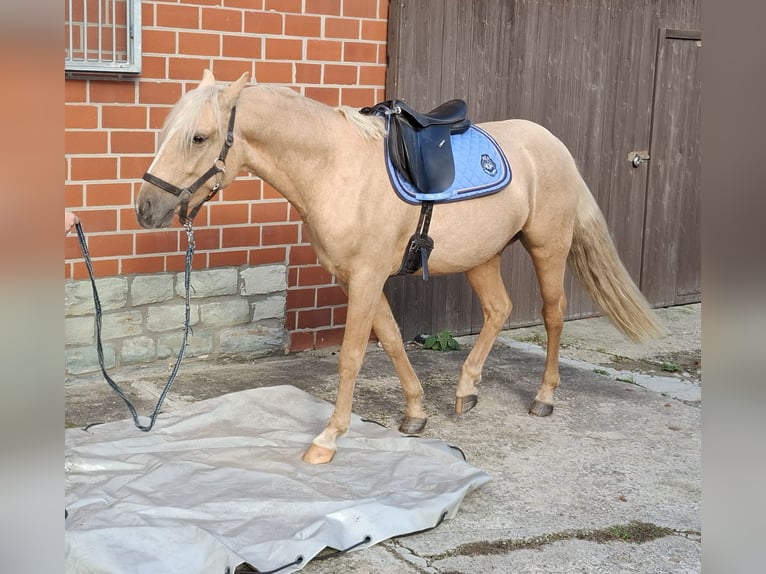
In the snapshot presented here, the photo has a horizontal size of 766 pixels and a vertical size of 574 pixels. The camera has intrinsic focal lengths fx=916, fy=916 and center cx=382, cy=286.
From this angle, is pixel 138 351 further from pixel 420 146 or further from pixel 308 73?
pixel 420 146

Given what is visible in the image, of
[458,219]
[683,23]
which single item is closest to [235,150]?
[458,219]

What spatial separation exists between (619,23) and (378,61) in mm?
2312

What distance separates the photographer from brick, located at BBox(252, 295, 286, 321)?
5.77 m

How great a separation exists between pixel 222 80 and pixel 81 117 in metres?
0.92

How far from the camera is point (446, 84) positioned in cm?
633

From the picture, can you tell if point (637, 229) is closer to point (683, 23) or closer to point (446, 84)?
point (683, 23)

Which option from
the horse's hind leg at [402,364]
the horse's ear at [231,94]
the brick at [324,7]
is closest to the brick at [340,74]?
the brick at [324,7]

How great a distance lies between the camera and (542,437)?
4625 mm

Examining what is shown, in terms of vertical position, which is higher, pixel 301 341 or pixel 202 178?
pixel 202 178

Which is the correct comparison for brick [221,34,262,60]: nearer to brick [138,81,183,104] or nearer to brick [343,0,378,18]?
brick [138,81,183,104]

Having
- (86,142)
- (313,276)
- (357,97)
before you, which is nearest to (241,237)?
(313,276)

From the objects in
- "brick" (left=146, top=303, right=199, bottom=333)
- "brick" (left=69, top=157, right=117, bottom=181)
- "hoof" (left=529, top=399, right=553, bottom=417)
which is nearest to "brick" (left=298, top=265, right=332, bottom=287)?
"brick" (left=146, top=303, right=199, bottom=333)

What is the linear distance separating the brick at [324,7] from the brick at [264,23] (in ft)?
0.75

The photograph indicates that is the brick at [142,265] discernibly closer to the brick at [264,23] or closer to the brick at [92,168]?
the brick at [92,168]
